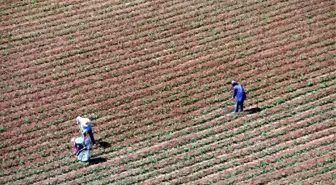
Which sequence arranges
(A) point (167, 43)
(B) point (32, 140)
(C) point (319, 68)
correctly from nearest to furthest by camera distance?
(B) point (32, 140) → (C) point (319, 68) → (A) point (167, 43)

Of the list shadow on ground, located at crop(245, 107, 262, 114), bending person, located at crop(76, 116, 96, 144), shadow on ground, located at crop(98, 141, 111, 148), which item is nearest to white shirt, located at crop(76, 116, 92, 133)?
bending person, located at crop(76, 116, 96, 144)

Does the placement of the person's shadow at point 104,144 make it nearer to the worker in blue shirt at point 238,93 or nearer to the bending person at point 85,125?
the bending person at point 85,125

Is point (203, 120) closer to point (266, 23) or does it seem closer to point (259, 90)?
point (259, 90)

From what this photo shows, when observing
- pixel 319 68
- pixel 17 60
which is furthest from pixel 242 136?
pixel 17 60

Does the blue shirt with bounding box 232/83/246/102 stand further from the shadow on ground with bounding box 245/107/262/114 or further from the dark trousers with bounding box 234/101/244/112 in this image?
the shadow on ground with bounding box 245/107/262/114

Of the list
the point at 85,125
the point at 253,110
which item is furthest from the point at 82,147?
the point at 253,110

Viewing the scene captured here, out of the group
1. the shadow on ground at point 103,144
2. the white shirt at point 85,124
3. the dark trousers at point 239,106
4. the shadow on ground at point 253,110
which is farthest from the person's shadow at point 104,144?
the shadow on ground at point 253,110

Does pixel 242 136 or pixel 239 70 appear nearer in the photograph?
pixel 242 136

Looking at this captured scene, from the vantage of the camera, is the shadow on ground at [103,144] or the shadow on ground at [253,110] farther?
the shadow on ground at [253,110]

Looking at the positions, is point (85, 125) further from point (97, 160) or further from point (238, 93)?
point (238, 93)
